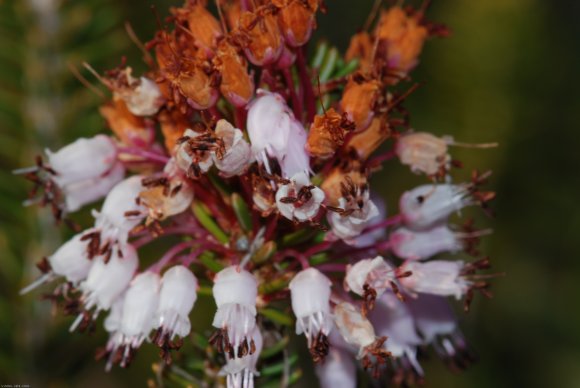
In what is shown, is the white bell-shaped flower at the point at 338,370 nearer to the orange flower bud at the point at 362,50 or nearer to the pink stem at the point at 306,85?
the pink stem at the point at 306,85

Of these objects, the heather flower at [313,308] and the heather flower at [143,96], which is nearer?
the heather flower at [313,308]

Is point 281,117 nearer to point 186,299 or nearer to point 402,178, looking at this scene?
point 186,299

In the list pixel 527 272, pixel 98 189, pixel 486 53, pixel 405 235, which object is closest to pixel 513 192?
pixel 527 272

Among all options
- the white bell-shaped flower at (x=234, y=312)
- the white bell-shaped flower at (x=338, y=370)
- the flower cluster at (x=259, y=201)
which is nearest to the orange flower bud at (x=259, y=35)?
the flower cluster at (x=259, y=201)

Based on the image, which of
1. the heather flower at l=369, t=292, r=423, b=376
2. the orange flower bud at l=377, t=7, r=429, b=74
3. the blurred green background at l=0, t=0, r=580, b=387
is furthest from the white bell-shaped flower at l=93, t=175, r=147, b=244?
the blurred green background at l=0, t=0, r=580, b=387

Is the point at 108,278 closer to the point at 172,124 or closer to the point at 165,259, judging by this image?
the point at 165,259

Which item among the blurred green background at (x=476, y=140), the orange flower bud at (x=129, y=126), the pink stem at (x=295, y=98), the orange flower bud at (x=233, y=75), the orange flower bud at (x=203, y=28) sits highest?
the orange flower bud at (x=203, y=28)
